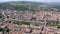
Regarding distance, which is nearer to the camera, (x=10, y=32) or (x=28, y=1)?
(x=10, y=32)

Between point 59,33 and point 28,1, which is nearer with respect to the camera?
point 59,33

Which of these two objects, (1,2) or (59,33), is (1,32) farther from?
(1,2)

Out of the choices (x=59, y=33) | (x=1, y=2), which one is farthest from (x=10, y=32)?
(x=1, y=2)

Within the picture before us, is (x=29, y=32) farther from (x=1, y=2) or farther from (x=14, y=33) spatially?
(x=1, y=2)

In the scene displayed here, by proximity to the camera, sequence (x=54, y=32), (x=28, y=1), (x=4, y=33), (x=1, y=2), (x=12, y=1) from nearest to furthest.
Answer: (x=4, y=33), (x=54, y=32), (x=1, y=2), (x=12, y=1), (x=28, y=1)

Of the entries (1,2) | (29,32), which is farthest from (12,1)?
(29,32)

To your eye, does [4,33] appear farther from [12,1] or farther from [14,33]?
[12,1]

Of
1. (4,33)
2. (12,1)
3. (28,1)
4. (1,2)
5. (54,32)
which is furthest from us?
(28,1)
